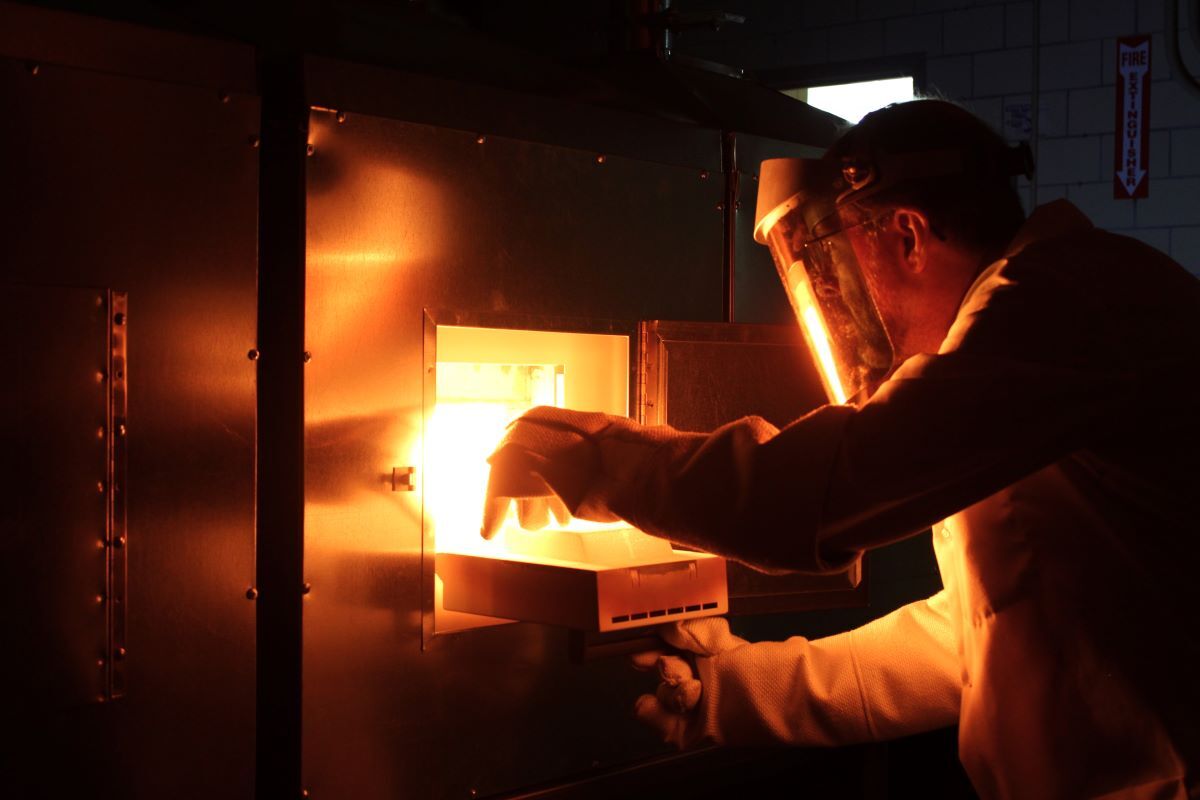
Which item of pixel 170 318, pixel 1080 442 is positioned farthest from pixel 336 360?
pixel 1080 442

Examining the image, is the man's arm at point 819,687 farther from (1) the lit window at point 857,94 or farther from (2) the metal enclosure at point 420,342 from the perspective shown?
(1) the lit window at point 857,94

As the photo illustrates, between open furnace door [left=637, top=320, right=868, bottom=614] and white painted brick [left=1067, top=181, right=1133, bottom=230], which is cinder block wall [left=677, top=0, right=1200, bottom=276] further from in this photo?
open furnace door [left=637, top=320, right=868, bottom=614]

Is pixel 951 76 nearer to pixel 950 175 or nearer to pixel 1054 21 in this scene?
pixel 1054 21

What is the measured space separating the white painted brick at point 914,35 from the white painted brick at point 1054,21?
33 centimetres

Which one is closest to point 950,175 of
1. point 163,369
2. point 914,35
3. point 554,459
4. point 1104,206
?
point 554,459

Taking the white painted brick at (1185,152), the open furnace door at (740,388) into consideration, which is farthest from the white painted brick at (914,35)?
the open furnace door at (740,388)

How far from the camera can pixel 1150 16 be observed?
3.32 metres

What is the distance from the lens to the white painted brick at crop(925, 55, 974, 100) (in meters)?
3.61

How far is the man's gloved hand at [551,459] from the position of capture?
108cm

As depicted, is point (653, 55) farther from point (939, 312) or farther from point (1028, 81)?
point (1028, 81)

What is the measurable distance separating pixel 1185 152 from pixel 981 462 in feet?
9.52

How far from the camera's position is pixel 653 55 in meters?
2.09

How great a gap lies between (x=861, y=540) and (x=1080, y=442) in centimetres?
21

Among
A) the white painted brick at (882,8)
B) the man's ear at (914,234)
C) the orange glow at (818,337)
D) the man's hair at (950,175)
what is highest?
the white painted brick at (882,8)
